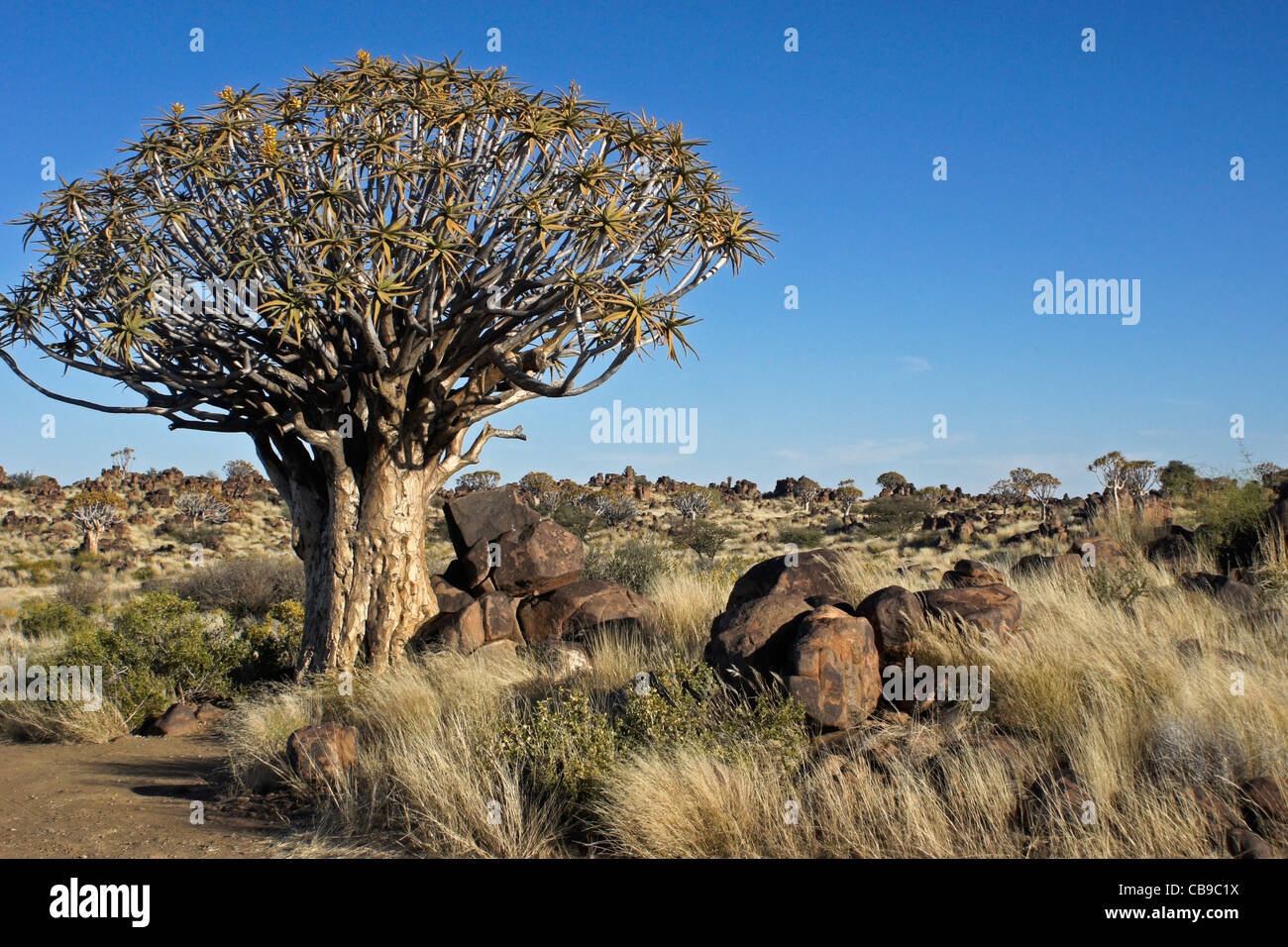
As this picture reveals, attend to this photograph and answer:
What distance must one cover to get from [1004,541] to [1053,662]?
22339 mm

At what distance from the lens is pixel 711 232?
9.77 metres

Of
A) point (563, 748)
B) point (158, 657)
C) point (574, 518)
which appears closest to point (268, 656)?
point (158, 657)

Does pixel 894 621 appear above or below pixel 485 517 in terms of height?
below

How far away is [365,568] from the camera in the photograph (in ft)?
32.1

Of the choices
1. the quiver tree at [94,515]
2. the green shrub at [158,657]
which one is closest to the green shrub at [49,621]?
the green shrub at [158,657]

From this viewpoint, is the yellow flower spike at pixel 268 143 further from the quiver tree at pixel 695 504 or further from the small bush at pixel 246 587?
the quiver tree at pixel 695 504

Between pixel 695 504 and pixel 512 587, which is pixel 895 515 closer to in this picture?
pixel 695 504

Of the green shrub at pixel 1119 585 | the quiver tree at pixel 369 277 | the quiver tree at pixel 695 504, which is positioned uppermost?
the quiver tree at pixel 369 277

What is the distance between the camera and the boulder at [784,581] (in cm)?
799

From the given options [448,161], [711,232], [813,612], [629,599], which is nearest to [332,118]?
[448,161]

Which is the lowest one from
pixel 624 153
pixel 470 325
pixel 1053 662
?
pixel 1053 662

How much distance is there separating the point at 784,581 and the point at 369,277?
4765 mm

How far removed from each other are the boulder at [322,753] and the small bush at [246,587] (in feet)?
38.9
